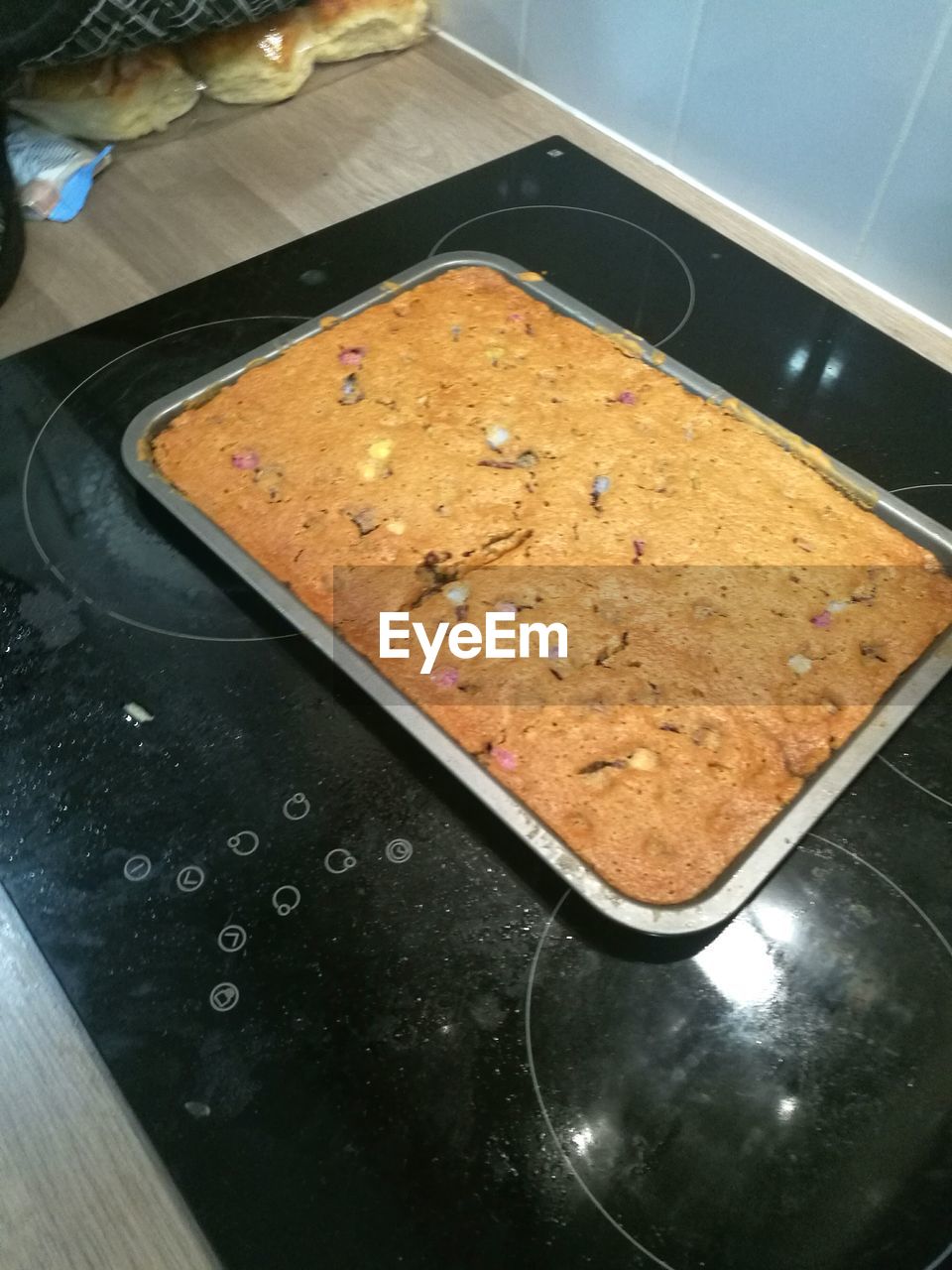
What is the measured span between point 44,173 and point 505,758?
85 cm

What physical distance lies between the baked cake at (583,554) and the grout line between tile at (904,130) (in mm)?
315

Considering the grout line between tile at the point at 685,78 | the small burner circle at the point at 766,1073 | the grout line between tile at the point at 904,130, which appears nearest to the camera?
the small burner circle at the point at 766,1073

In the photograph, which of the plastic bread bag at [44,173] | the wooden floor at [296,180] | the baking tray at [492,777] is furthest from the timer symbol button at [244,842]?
the plastic bread bag at [44,173]


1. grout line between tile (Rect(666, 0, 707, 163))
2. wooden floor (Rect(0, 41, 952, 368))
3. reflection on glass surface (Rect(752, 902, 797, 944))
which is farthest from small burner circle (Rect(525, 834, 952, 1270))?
grout line between tile (Rect(666, 0, 707, 163))

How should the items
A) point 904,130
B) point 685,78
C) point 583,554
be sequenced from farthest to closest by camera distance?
point 685,78 → point 904,130 → point 583,554

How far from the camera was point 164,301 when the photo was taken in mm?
926

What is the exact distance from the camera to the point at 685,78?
3.22 feet

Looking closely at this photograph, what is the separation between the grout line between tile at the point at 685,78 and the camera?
3.02ft

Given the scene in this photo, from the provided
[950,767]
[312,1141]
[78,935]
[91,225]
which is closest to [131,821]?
[78,935]

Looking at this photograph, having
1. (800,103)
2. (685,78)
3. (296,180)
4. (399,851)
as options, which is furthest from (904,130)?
(399,851)

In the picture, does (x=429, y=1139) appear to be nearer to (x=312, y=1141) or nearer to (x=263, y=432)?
(x=312, y=1141)

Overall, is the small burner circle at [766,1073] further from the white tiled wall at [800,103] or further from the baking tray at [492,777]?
the white tiled wall at [800,103]

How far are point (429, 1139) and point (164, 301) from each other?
0.80 m

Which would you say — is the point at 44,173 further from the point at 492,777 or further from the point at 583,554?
the point at 492,777
